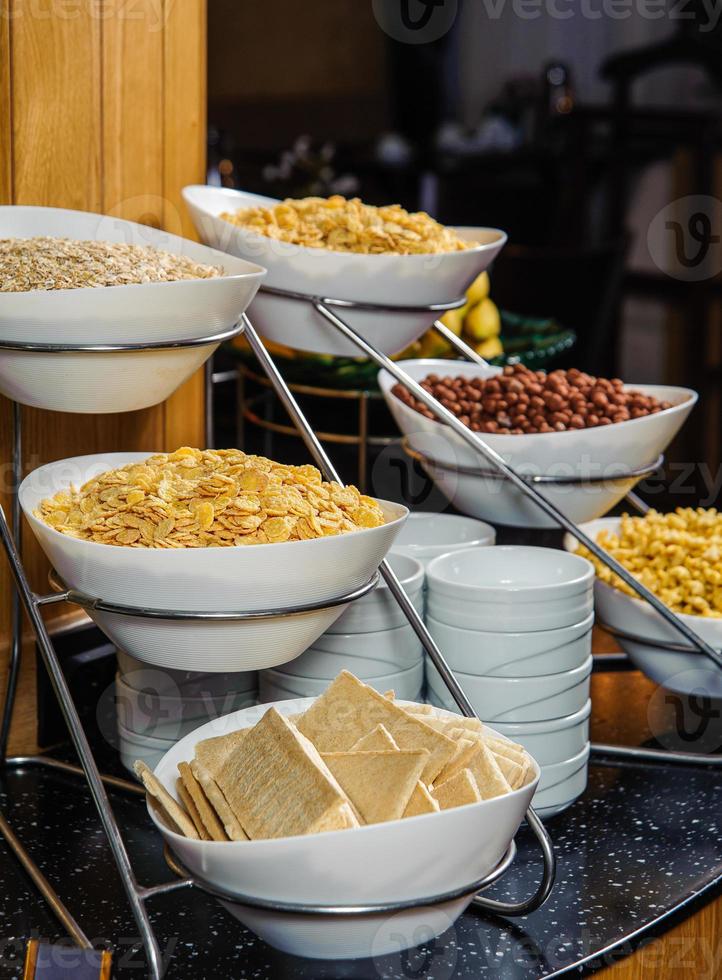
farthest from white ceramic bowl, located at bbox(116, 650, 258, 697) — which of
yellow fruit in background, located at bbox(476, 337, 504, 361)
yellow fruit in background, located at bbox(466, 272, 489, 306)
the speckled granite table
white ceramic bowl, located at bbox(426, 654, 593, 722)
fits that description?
yellow fruit in background, located at bbox(466, 272, 489, 306)

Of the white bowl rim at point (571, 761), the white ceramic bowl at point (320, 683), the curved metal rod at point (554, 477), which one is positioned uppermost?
the curved metal rod at point (554, 477)

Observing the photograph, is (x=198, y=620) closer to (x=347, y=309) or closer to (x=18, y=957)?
(x=18, y=957)

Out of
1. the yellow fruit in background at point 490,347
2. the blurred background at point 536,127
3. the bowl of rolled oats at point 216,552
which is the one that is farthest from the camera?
the blurred background at point 536,127

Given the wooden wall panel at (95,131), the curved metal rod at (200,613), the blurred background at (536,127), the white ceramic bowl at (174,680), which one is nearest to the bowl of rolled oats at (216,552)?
the curved metal rod at (200,613)

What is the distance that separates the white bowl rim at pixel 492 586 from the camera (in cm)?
108

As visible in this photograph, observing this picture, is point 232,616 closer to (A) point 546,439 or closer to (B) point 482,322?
(A) point 546,439

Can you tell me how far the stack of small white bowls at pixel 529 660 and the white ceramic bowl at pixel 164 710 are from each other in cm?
21

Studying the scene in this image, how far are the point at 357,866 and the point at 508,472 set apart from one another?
504 mm

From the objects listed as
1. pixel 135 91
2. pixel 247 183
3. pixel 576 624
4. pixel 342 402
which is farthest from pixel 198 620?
pixel 247 183

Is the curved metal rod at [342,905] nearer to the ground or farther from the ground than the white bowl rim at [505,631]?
nearer to the ground

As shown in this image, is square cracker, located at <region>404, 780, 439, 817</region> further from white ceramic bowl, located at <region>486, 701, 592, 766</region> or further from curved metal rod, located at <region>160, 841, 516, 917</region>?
white ceramic bowl, located at <region>486, 701, 592, 766</region>

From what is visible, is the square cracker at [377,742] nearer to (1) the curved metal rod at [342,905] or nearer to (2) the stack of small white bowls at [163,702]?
(1) the curved metal rod at [342,905]

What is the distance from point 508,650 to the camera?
109 centimetres

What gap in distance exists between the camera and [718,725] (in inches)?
51.8
